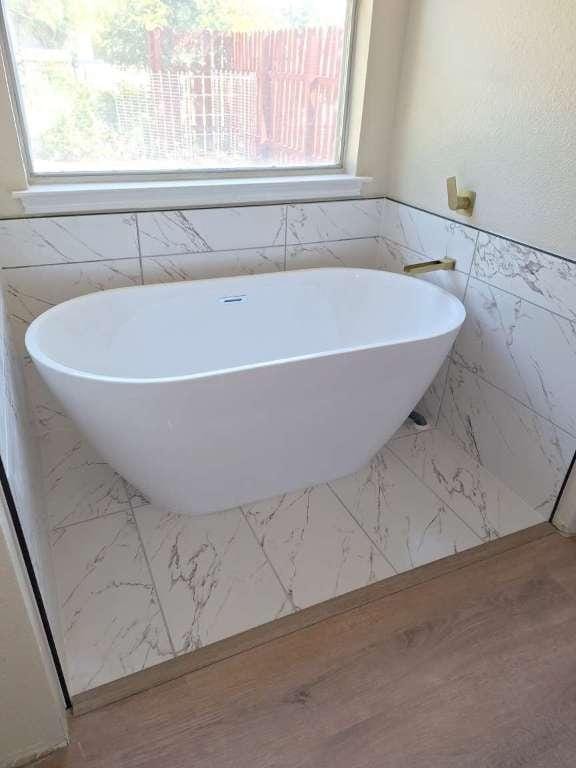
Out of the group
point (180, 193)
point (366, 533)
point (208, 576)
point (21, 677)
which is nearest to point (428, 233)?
point (180, 193)

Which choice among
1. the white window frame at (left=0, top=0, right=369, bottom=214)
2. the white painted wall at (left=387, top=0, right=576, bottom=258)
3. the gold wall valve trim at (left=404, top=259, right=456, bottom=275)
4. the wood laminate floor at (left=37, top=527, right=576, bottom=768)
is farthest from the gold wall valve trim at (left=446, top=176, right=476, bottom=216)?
the wood laminate floor at (left=37, top=527, right=576, bottom=768)

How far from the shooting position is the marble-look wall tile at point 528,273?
5.17 ft

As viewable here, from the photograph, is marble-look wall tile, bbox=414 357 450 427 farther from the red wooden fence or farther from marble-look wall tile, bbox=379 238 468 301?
the red wooden fence

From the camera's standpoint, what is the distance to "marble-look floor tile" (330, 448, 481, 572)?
1667mm

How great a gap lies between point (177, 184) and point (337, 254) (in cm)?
74

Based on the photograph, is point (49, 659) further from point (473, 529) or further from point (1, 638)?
point (473, 529)

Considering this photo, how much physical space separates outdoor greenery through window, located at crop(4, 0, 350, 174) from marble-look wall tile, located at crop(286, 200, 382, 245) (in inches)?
8.2

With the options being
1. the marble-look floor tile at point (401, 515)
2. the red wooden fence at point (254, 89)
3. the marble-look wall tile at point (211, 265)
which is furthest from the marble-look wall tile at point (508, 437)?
the red wooden fence at point (254, 89)

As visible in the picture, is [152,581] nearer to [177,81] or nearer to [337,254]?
[337,254]

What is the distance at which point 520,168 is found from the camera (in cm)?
165

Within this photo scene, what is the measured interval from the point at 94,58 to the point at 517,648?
2128 mm

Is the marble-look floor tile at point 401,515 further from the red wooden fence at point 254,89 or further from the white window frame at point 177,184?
the red wooden fence at point 254,89

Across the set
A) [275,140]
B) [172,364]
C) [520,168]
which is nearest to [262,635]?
[172,364]

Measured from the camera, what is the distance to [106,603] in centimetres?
146
